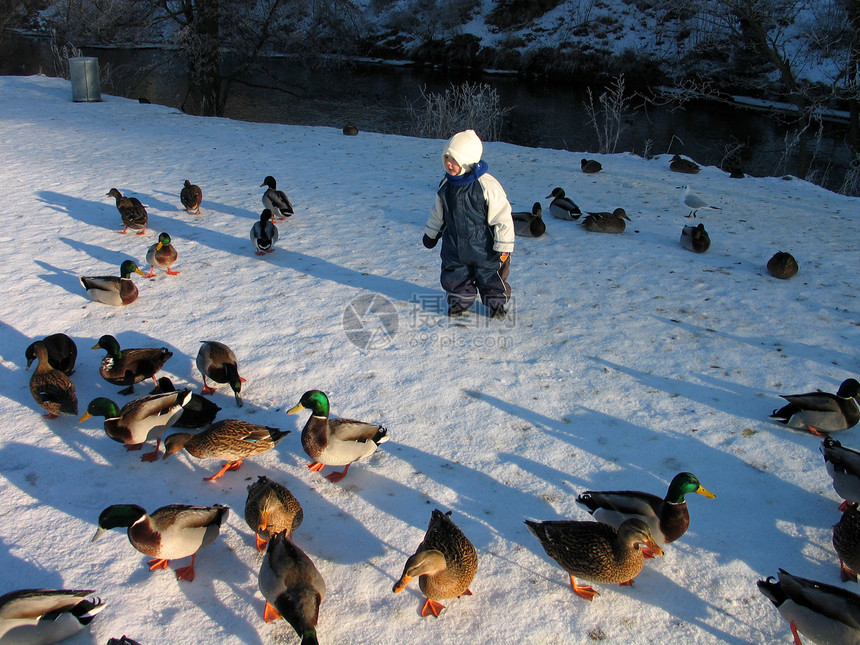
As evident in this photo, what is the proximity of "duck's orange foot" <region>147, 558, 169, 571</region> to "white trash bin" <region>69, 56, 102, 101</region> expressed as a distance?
45.9 feet

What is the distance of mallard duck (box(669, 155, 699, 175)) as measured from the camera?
1008 cm

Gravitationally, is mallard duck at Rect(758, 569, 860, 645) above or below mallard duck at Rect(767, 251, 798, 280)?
below

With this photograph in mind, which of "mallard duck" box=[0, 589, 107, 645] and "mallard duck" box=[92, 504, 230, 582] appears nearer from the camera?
"mallard duck" box=[0, 589, 107, 645]

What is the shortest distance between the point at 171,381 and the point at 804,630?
367cm

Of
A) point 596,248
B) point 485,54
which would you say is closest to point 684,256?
point 596,248

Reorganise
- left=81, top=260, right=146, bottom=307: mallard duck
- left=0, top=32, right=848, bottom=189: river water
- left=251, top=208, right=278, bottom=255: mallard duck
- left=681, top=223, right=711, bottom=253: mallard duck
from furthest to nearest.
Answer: left=0, top=32, right=848, bottom=189: river water → left=681, top=223, right=711, bottom=253: mallard duck → left=251, top=208, right=278, bottom=255: mallard duck → left=81, top=260, right=146, bottom=307: mallard duck

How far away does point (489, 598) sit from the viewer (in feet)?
8.28

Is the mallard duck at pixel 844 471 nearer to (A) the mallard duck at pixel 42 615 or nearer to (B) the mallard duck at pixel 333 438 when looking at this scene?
(B) the mallard duck at pixel 333 438

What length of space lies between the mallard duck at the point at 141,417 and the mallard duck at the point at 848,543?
11.1 ft

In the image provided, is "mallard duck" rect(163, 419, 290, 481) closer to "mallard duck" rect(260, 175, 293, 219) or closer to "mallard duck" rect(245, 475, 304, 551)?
"mallard duck" rect(245, 475, 304, 551)

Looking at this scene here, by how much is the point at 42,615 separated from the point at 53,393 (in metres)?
1.66

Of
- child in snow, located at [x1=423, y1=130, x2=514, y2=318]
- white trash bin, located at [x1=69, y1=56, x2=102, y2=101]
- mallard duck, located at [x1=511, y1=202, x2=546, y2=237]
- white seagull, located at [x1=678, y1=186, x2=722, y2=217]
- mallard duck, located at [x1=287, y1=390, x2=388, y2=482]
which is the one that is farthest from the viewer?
white trash bin, located at [x1=69, y1=56, x2=102, y2=101]

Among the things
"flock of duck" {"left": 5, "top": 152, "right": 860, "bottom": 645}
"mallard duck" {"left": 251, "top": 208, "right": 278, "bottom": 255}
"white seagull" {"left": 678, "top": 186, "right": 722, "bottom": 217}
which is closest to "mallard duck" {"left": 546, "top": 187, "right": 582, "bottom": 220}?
"white seagull" {"left": 678, "top": 186, "right": 722, "bottom": 217}

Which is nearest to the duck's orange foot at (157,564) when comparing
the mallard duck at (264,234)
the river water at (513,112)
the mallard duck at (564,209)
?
the mallard duck at (264,234)
